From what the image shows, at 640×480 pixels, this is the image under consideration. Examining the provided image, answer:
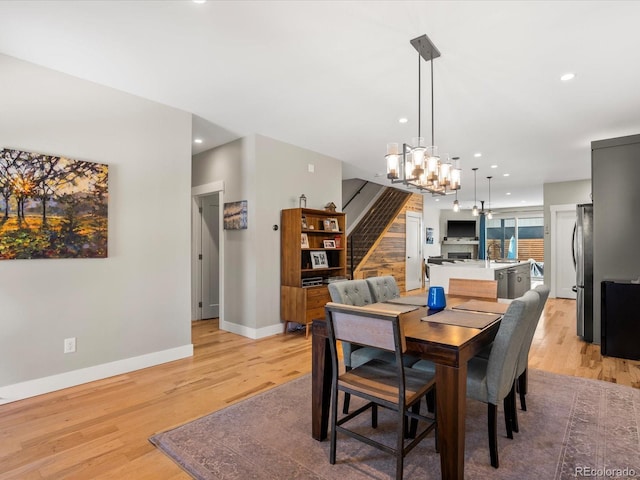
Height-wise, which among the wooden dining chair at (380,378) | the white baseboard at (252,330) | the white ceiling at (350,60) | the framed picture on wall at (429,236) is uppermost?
the white ceiling at (350,60)

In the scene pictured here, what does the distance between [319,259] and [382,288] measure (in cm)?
198

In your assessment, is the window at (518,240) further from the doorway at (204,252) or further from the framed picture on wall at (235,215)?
the framed picture on wall at (235,215)

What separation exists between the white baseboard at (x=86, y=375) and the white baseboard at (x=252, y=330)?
34.4 inches

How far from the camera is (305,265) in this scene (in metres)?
5.05

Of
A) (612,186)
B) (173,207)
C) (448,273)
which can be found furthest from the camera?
(448,273)

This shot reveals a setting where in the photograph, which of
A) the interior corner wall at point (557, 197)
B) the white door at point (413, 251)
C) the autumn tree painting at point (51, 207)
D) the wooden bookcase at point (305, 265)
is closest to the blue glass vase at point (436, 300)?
the wooden bookcase at point (305, 265)

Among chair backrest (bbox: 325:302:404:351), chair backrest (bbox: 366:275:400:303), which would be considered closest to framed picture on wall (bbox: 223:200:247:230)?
chair backrest (bbox: 366:275:400:303)

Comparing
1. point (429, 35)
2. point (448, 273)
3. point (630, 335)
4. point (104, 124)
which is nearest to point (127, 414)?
point (104, 124)

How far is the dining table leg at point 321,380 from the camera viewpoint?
7.03 ft

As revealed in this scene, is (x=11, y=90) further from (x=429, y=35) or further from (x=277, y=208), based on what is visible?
(x=429, y=35)

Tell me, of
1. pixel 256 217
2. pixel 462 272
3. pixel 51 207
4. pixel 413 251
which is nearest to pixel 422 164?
pixel 256 217

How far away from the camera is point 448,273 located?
5465 millimetres

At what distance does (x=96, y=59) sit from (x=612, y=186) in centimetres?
562

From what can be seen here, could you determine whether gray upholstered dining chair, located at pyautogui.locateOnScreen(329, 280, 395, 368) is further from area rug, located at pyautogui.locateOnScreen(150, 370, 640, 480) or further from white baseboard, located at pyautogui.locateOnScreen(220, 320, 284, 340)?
white baseboard, located at pyautogui.locateOnScreen(220, 320, 284, 340)
